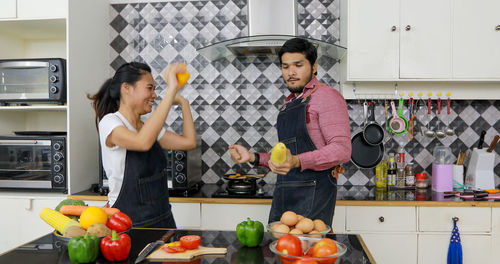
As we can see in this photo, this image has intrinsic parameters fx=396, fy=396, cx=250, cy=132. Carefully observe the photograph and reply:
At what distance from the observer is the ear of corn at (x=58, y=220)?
4.40 feet

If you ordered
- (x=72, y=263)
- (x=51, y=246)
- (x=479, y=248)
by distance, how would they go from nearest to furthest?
(x=72, y=263)
(x=51, y=246)
(x=479, y=248)

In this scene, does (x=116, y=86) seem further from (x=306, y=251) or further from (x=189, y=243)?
(x=306, y=251)

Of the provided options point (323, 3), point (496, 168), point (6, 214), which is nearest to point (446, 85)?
point (496, 168)

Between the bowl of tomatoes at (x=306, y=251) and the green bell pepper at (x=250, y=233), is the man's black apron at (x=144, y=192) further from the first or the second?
the bowl of tomatoes at (x=306, y=251)

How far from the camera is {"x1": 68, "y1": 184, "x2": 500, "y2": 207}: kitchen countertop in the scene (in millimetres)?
2480

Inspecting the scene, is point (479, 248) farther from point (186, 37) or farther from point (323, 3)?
point (186, 37)

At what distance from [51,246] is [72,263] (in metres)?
0.23

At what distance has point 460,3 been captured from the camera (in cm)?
273

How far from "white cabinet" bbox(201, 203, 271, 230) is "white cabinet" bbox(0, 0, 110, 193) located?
0.99 meters

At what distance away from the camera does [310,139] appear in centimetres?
192

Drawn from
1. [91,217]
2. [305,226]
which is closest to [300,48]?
[305,226]

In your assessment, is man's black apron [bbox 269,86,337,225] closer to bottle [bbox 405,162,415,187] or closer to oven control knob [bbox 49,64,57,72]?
bottle [bbox 405,162,415,187]

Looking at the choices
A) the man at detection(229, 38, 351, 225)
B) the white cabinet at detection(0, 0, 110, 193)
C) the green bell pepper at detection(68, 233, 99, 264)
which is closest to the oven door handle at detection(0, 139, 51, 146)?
the white cabinet at detection(0, 0, 110, 193)

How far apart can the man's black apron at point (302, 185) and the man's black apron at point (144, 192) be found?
0.58 m
